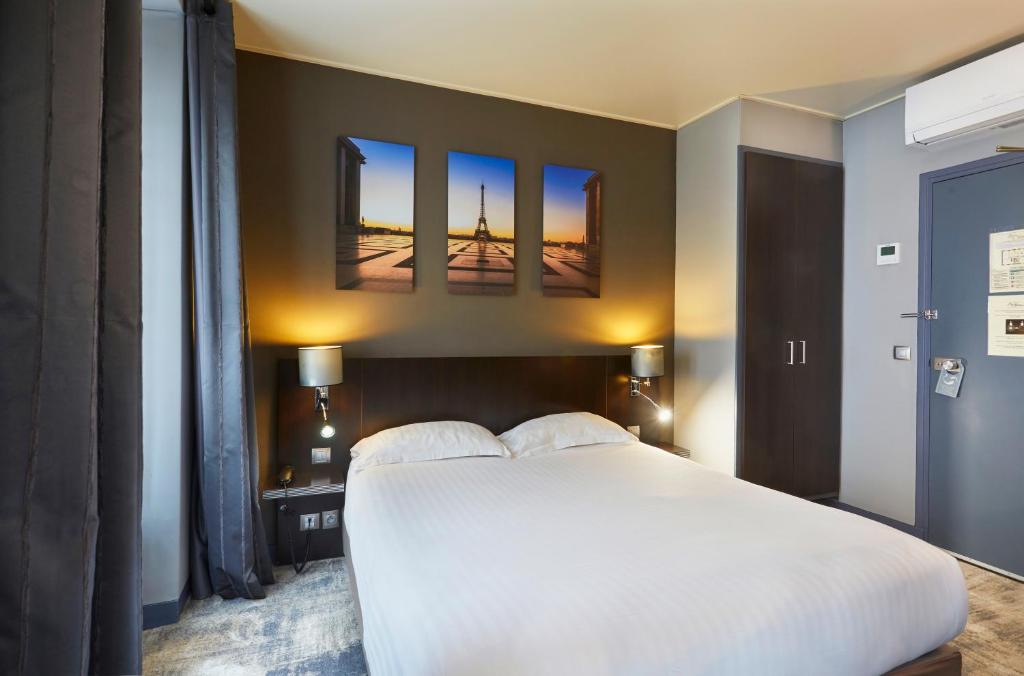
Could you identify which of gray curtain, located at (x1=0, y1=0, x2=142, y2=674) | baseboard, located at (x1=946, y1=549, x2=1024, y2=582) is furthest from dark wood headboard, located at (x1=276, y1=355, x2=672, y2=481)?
gray curtain, located at (x1=0, y1=0, x2=142, y2=674)

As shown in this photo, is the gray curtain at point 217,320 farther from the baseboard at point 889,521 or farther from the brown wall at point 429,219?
the baseboard at point 889,521

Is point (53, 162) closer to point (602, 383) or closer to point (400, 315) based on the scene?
point (400, 315)

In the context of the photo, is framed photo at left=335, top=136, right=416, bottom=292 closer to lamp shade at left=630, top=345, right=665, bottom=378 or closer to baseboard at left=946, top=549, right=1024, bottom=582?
lamp shade at left=630, top=345, right=665, bottom=378

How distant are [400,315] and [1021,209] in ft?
10.9

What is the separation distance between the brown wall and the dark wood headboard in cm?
12

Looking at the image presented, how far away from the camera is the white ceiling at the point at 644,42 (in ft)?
7.80

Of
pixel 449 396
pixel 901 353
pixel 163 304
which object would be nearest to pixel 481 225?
pixel 449 396

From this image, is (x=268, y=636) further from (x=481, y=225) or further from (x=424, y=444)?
(x=481, y=225)

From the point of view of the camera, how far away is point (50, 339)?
0.63 metres

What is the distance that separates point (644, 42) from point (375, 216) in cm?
171

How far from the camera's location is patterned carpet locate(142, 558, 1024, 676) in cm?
187

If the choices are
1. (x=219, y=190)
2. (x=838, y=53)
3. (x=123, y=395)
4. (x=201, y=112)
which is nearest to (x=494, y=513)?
(x=123, y=395)

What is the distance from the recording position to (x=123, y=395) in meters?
0.82

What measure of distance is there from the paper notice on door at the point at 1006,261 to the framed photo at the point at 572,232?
6.86ft
